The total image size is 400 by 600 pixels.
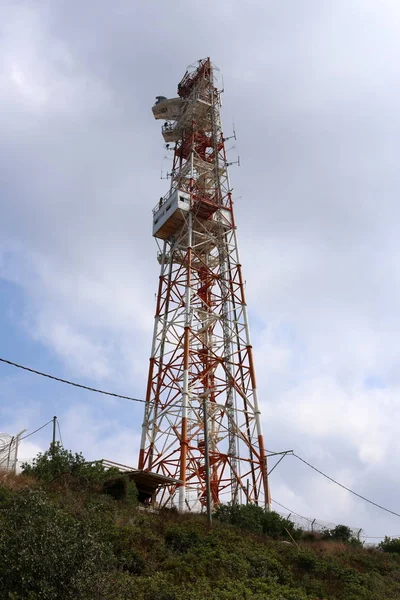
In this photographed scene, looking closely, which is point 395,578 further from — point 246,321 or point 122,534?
point 246,321

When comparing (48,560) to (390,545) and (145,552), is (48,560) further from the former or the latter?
(390,545)

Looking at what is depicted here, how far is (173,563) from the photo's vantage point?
17.2 meters

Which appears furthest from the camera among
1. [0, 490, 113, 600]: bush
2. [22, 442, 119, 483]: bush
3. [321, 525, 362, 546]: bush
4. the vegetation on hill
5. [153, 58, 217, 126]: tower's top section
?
[153, 58, 217, 126]: tower's top section

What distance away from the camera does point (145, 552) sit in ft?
57.4

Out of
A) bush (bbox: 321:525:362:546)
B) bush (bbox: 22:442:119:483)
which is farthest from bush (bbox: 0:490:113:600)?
bush (bbox: 321:525:362:546)

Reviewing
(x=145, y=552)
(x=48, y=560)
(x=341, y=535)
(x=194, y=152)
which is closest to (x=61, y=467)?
(x=145, y=552)

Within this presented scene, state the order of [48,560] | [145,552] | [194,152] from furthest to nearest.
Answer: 1. [194,152]
2. [145,552]
3. [48,560]

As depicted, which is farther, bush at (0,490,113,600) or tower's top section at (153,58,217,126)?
tower's top section at (153,58,217,126)

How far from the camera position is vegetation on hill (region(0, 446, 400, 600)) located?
10.8 metres

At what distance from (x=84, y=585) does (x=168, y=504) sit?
14513 millimetres

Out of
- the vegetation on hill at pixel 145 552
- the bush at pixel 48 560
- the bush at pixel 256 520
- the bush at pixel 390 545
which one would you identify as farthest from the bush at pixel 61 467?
the bush at pixel 390 545

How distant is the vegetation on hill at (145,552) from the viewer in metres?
10.8

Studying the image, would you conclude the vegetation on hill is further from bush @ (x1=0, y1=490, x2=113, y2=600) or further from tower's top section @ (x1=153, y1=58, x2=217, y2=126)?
tower's top section @ (x1=153, y1=58, x2=217, y2=126)

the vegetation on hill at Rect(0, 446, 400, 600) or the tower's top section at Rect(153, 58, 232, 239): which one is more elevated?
the tower's top section at Rect(153, 58, 232, 239)
